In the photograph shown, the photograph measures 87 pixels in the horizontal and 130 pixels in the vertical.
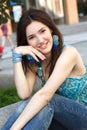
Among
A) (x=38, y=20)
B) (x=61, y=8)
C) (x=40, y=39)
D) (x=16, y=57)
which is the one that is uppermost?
(x=38, y=20)

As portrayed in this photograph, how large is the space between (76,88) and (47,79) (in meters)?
0.28

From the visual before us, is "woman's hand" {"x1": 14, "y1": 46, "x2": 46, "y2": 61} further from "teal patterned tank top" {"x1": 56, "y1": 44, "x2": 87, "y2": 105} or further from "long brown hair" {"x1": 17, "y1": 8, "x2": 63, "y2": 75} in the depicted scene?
"teal patterned tank top" {"x1": 56, "y1": 44, "x2": 87, "y2": 105}

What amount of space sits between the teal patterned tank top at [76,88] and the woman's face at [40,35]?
1.01 ft

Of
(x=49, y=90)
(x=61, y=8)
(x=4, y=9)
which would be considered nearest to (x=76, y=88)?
(x=49, y=90)

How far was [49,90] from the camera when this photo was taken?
3170 mm

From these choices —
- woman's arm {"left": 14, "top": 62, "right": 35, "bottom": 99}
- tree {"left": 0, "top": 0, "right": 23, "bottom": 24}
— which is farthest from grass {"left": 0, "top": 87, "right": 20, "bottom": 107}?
woman's arm {"left": 14, "top": 62, "right": 35, "bottom": 99}

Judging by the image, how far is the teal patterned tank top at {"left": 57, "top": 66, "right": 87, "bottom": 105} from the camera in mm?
3291

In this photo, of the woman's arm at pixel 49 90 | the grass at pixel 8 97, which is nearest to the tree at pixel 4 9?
the grass at pixel 8 97

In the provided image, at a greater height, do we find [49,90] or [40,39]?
[40,39]

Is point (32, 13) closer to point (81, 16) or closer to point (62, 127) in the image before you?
point (62, 127)

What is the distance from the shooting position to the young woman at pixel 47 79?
3.15 m

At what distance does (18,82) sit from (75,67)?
0.50m

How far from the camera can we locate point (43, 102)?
3.16 metres

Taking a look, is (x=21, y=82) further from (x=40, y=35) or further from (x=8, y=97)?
(x=8, y=97)
